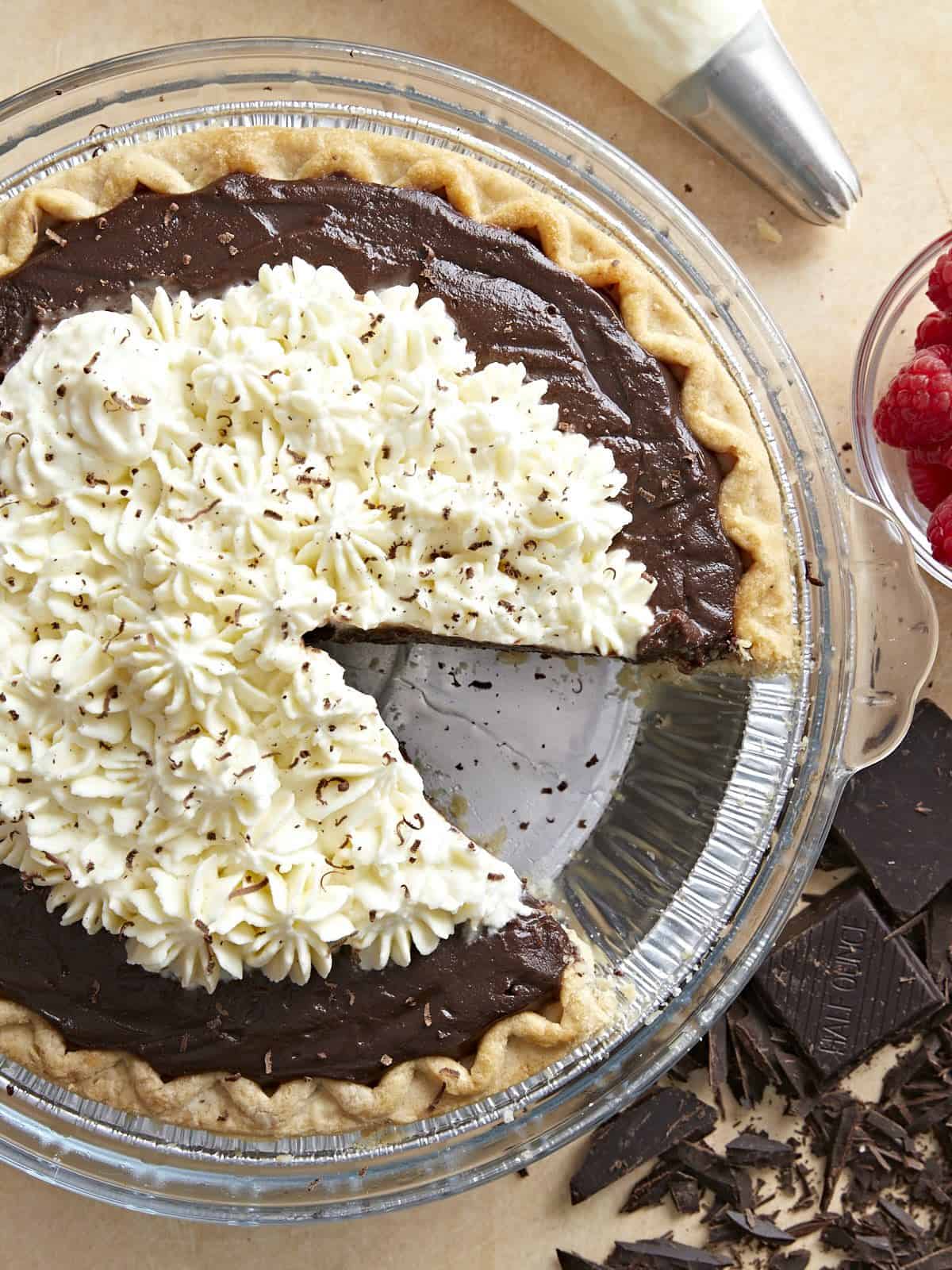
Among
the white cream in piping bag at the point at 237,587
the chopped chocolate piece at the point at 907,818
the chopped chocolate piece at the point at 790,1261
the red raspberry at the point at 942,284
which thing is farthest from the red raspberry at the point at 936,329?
the chopped chocolate piece at the point at 790,1261

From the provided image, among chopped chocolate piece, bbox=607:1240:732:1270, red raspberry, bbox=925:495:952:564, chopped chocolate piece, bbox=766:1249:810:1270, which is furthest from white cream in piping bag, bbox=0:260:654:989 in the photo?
chopped chocolate piece, bbox=766:1249:810:1270

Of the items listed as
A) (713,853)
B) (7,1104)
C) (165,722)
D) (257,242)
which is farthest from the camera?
(713,853)

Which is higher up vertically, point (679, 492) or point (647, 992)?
point (679, 492)

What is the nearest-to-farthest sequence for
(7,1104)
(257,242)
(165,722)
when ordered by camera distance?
1. (165,722)
2. (257,242)
3. (7,1104)

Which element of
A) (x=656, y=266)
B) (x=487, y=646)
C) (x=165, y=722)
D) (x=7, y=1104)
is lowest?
(x=7, y=1104)

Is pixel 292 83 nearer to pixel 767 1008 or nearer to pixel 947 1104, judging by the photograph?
pixel 767 1008

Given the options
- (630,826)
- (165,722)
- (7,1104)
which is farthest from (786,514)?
(7,1104)

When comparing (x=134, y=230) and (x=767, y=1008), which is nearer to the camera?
(x=134, y=230)

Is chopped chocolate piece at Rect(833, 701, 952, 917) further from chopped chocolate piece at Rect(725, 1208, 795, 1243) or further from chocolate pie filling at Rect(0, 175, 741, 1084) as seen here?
chopped chocolate piece at Rect(725, 1208, 795, 1243)

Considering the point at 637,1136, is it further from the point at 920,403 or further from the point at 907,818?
the point at 920,403
